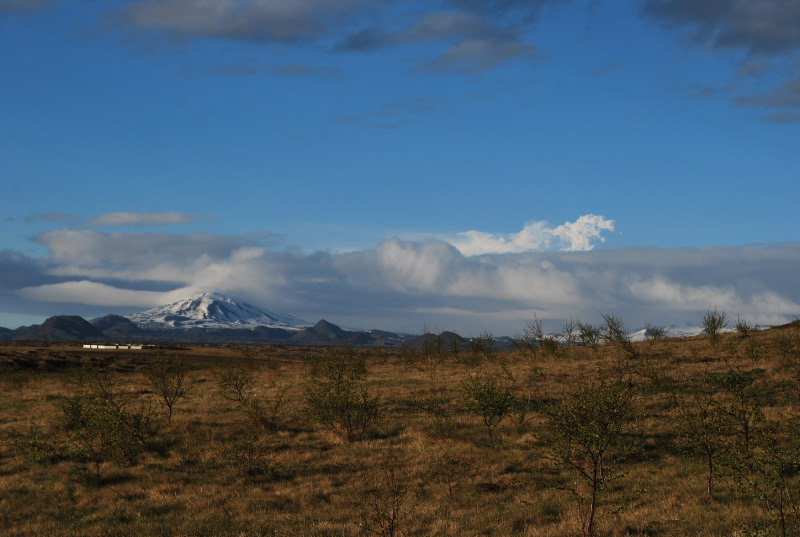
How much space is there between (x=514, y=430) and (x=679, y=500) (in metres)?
10.8

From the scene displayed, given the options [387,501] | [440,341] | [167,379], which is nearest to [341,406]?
[387,501]

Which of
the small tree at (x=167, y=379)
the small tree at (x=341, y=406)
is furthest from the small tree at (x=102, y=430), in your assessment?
the small tree at (x=341, y=406)

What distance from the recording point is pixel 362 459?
74.8 feet

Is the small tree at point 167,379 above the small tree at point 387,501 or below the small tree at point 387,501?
above

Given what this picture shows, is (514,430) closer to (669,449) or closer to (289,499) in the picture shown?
(669,449)

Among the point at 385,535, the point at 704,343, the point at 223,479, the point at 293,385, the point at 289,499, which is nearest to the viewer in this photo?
the point at 385,535

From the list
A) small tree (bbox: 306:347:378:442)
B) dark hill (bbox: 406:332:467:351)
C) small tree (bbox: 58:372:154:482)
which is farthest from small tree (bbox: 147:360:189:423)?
dark hill (bbox: 406:332:467:351)

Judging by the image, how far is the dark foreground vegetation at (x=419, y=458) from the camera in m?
14.9

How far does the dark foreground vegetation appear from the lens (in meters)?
14.9

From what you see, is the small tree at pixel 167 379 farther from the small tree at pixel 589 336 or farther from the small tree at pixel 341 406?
the small tree at pixel 589 336

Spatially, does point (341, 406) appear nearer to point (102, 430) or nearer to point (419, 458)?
point (419, 458)

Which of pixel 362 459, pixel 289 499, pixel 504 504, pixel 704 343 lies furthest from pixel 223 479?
pixel 704 343

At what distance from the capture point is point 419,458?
73.4ft

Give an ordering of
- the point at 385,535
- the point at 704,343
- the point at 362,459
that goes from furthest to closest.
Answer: the point at 704,343 < the point at 362,459 < the point at 385,535
